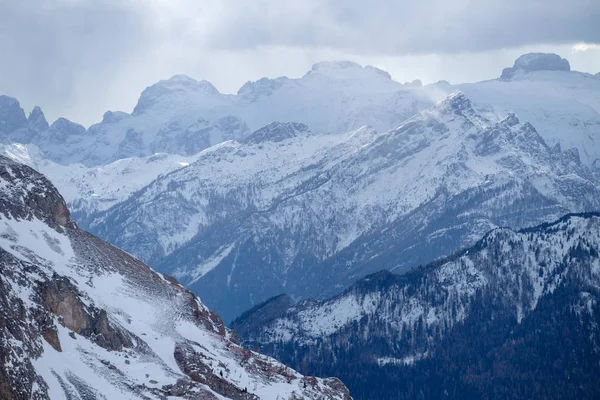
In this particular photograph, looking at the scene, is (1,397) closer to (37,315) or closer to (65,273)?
(37,315)

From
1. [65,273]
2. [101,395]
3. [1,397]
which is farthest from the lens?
[65,273]

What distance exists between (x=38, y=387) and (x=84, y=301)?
30612 millimetres

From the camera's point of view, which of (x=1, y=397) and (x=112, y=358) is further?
(x=112, y=358)

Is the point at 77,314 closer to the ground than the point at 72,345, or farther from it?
farther from it

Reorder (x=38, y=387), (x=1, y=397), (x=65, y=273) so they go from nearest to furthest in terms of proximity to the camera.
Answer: (x=1, y=397) → (x=38, y=387) → (x=65, y=273)

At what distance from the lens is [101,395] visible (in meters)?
167

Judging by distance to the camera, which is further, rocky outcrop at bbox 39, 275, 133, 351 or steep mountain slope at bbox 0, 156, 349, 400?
rocky outcrop at bbox 39, 275, 133, 351

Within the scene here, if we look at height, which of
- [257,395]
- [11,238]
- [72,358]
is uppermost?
[11,238]

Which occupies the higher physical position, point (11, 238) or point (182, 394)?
point (11, 238)

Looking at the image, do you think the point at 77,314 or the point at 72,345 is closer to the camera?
the point at 72,345

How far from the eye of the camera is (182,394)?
180 m

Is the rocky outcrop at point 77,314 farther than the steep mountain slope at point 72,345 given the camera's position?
Yes

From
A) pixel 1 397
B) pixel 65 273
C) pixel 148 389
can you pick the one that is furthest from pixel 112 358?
pixel 1 397

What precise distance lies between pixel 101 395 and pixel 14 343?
16.5 m
